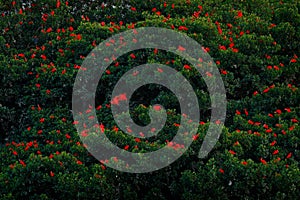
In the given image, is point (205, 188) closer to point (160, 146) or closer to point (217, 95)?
point (160, 146)

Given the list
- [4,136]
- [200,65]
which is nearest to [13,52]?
[4,136]

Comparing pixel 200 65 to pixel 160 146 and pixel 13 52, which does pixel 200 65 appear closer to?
pixel 160 146

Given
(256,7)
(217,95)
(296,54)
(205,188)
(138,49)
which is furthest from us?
(256,7)

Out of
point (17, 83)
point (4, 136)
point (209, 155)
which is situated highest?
point (209, 155)

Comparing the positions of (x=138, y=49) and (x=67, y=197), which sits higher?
(x=138, y=49)

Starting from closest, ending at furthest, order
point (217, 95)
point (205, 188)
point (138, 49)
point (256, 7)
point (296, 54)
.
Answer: point (205, 188) < point (217, 95) < point (138, 49) < point (296, 54) < point (256, 7)

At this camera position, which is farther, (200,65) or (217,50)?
(217,50)
